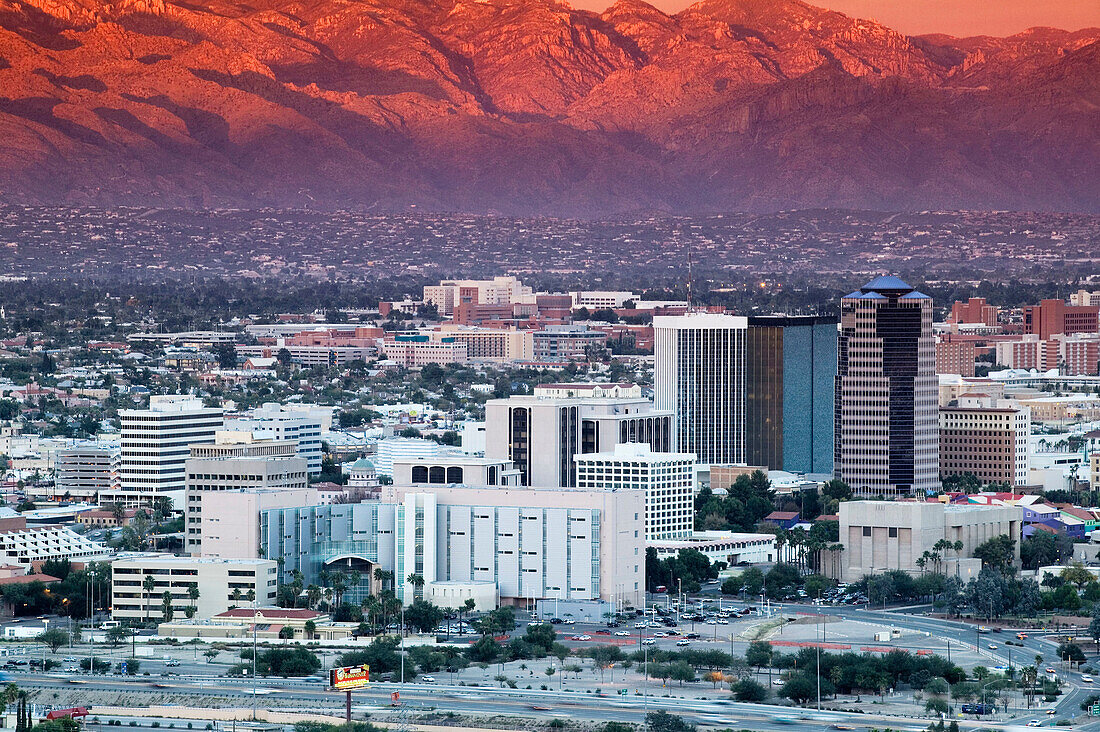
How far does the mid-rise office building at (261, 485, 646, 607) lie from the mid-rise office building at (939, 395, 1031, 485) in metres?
36.4

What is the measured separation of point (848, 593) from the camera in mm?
89500

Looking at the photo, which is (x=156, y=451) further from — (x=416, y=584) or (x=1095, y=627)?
(x=1095, y=627)

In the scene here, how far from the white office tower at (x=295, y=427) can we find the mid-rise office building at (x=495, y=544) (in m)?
28.0

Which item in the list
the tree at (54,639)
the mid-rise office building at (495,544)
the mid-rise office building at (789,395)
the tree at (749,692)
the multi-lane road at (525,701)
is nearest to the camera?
the multi-lane road at (525,701)

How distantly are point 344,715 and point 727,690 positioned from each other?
32.8 feet

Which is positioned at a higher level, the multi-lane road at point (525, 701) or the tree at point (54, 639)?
the tree at point (54, 639)

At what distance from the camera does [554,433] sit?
4087 inches

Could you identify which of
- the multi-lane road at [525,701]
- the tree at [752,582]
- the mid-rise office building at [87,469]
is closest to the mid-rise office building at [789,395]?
the mid-rise office building at [87,469]

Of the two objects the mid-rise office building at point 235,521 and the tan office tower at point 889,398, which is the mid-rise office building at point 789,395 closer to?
the tan office tower at point 889,398

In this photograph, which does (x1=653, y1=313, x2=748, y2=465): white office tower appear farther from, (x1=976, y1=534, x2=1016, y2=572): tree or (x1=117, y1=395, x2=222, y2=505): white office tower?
(x1=976, y1=534, x2=1016, y2=572): tree

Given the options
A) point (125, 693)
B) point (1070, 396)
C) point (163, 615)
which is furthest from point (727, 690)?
point (1070, 396)

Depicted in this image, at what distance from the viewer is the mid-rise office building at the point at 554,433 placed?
10362cm

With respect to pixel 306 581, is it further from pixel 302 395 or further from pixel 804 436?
pixel 302 395

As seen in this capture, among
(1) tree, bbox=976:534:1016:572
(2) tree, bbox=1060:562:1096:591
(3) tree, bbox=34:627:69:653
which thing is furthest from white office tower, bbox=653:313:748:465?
(3) tree, bbox=34:627:69:653
